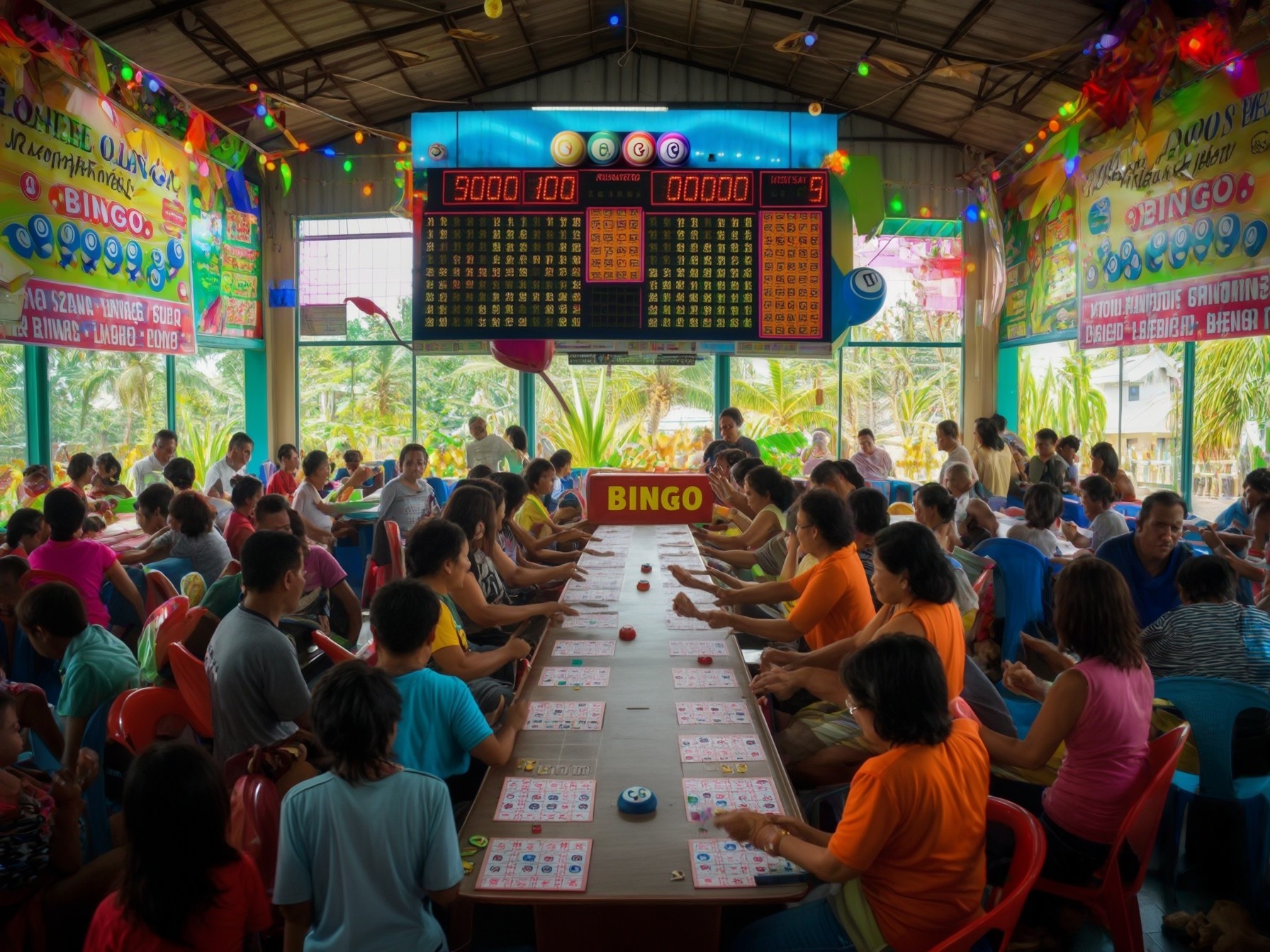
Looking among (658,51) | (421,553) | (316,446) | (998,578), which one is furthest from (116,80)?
(998,578)

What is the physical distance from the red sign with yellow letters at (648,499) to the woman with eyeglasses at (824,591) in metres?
3.48

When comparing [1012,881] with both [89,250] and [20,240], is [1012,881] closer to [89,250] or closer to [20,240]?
[20,240]

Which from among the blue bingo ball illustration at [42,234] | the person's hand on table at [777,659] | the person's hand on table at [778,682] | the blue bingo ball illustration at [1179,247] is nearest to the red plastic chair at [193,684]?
the person's hand on table at [778,682]

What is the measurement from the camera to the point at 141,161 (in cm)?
816

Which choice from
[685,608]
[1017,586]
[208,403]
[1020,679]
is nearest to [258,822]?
[685,608]

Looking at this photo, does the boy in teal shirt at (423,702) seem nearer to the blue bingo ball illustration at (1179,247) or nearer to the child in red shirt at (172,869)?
the child in red shirt at (172,869)

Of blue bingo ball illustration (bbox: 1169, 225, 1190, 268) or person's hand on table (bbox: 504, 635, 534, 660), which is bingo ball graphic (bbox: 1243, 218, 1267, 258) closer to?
blue bingo ball illustration (bbox: 1169, 225, 1190, 268)

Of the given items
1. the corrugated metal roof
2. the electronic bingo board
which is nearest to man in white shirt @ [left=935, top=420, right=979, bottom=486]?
the electronic bingo board

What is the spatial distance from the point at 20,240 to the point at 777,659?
6.01 metres

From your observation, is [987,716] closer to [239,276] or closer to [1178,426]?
[1178,426]

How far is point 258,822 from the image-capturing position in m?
2.31

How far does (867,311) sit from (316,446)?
6746 mm

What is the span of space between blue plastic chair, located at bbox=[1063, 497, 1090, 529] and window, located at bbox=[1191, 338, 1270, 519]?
3.10 ft

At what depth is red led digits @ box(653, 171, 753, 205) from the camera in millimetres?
7480
